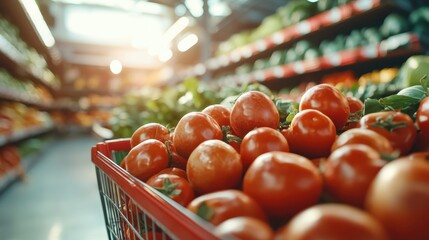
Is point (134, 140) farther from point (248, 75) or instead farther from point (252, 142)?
point (248, 75)

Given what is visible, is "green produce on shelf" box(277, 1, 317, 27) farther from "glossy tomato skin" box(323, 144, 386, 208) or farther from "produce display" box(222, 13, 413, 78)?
"glossy tomato skin" box(323, 144, 386, 208)

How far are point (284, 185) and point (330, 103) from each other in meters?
0.44

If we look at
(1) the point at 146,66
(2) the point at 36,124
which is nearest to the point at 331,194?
(2) the point at 36,124

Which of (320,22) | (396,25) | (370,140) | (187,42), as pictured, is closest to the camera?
(370,140)

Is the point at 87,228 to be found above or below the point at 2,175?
below

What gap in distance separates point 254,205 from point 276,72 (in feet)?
11.5

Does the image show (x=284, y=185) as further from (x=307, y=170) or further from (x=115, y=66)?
(x=115, y=66)

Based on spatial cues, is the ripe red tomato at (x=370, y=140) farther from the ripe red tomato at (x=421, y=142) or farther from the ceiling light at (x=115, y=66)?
the ceiling light at (x=115, y=66)

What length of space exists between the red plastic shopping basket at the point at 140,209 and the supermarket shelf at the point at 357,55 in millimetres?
2324

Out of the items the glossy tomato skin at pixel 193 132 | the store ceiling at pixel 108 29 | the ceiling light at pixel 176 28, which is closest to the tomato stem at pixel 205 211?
the glossy tomato skin at pixel 193 132

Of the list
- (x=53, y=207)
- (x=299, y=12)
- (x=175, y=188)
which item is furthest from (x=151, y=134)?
(x=299, y=12)

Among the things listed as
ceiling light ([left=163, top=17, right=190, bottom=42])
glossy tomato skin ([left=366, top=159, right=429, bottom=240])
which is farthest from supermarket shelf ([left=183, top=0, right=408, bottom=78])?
glossy tomato skin ([left=366, top=159, right=429, bottom=240])

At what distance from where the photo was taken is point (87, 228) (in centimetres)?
233

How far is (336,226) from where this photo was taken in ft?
1.31
